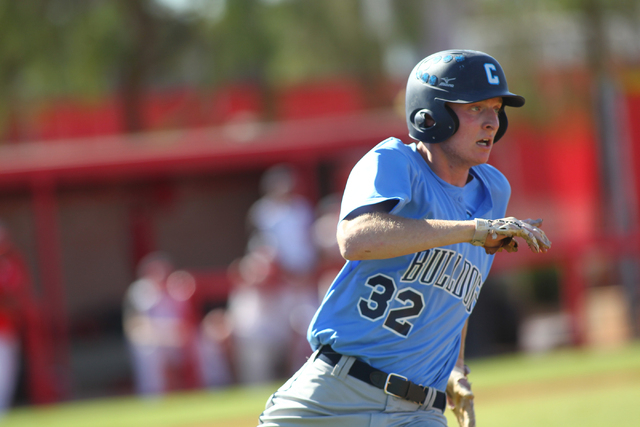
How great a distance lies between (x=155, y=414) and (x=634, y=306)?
715 centimetres

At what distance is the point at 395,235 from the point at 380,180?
0.22 meters

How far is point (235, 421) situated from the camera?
7578 millimetres

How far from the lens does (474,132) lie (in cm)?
296

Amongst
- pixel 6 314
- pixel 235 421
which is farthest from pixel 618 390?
pixel 6 314

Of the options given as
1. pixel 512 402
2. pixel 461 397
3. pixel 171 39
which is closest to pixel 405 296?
pixel 461 397

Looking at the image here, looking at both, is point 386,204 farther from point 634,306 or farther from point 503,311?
point 634,306

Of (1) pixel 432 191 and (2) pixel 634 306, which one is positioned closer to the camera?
(1) pixel 432 191

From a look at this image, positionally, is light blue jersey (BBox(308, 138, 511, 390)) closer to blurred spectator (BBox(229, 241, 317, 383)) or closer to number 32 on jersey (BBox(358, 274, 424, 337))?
number 32 on jersey (BBox(358, 274, 424, 337))

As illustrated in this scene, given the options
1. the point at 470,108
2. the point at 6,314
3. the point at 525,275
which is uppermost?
the point at 470,108

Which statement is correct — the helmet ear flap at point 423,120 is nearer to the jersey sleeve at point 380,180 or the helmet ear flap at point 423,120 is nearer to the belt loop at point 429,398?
the jersey sleeve at point 380,180

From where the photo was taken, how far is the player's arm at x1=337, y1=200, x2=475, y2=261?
2.59 m

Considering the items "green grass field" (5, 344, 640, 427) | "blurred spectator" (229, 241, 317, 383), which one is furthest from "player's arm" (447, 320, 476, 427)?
"blurred spectator" (229, 241, 317, 383)

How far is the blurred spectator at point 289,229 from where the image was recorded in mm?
10531

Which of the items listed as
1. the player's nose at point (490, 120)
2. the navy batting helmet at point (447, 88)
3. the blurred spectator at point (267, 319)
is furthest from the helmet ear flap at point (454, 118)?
the blurred spectator at point (267, 319)
